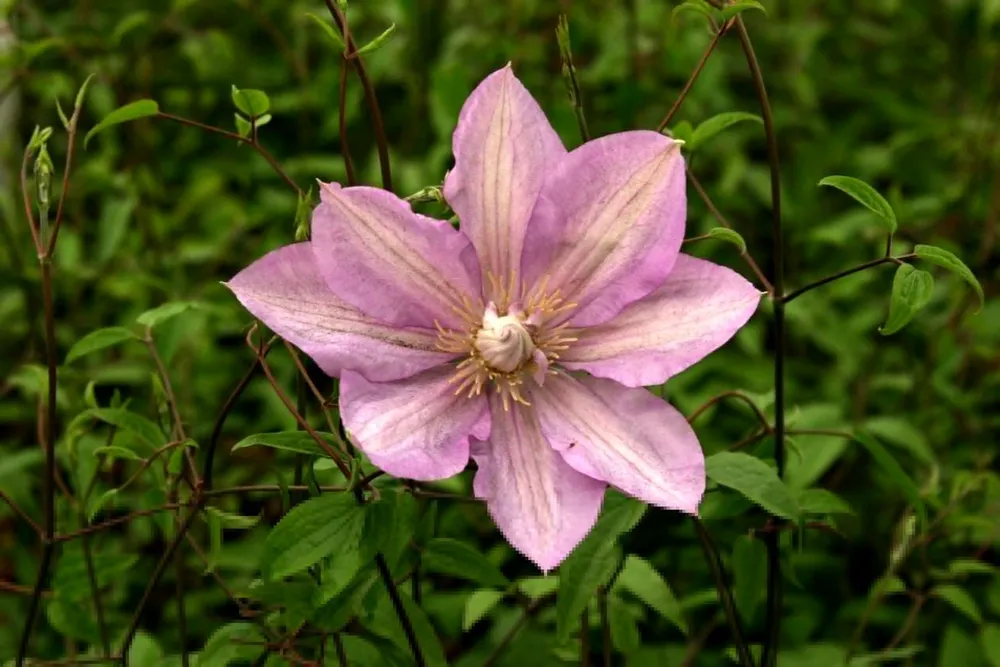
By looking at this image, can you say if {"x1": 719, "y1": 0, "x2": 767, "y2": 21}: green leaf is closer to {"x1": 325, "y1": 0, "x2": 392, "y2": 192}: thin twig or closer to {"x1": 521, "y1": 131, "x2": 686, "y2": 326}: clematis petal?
{"x1": 521, "y1": 131, "x2": 686, "y2": 326}: clematis petal

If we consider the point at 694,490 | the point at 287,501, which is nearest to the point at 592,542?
the point at 694,490

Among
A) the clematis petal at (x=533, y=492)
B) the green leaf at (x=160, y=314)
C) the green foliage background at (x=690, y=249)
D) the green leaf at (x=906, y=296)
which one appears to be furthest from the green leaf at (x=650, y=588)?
the green leaf at (x=160, y=314)

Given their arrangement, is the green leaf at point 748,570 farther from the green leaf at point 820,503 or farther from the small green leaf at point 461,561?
the small green leaf at point 461,561

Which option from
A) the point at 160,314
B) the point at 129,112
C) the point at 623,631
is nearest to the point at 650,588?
the point at 623,631

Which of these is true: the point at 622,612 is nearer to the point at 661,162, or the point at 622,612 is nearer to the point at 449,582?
the point at 661,162

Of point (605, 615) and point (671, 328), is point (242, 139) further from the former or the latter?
point (605, 615)

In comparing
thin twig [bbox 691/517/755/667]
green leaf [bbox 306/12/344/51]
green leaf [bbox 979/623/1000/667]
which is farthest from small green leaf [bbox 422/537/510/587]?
green leaf [bbox 979/623/1000/667]
